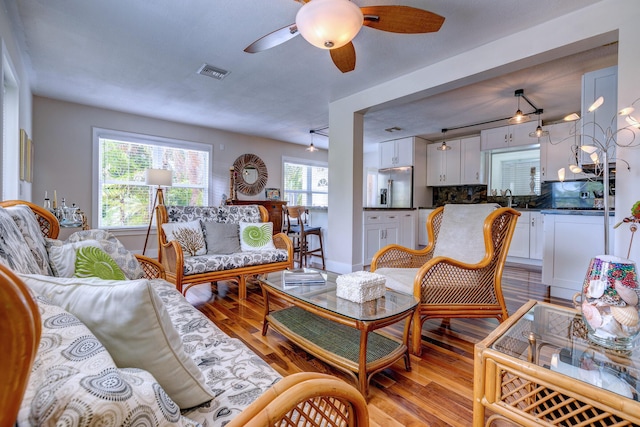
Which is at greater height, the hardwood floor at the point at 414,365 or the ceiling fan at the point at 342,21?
the ceiling fan at the point at 342,21

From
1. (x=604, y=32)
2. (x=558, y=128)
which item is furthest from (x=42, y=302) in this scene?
(x=558, y=128)

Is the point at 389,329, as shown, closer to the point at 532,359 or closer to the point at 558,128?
the point at 532,359

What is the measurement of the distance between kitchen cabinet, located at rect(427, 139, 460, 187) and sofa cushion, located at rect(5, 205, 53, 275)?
19.2 ft

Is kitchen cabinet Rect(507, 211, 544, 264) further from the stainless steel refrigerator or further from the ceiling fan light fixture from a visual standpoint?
the ceiling fan light fixture

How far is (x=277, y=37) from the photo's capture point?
204 cm

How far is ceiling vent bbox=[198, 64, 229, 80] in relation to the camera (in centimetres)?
310

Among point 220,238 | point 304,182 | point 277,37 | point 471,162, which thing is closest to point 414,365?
point 220,238

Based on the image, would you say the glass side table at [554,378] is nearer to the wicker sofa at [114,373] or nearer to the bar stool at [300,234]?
the wicker sofa at [114,373]

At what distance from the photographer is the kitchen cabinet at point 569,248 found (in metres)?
2.75

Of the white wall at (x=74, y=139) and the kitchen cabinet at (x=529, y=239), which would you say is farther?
the kitchen cabinet at (x=529, y=239)

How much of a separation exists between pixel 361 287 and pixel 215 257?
1.64m

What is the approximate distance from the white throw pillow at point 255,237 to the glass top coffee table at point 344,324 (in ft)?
3.51

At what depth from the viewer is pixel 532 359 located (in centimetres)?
107

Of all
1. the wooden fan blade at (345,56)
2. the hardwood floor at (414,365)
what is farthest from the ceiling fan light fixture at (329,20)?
the hardwood floor at (414,365)
